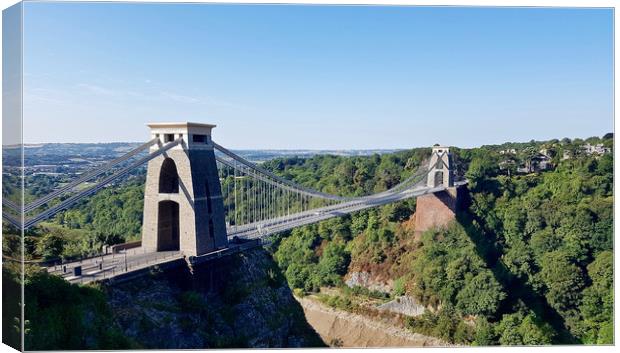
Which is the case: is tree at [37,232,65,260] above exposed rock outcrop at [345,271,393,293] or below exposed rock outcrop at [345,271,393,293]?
above

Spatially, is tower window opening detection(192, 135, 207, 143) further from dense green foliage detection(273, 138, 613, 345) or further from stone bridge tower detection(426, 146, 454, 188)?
stone bridge tower detection(426, 146, 454, 188)

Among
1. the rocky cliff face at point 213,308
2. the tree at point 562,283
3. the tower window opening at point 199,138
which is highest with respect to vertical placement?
the tower window opening at point 199,138

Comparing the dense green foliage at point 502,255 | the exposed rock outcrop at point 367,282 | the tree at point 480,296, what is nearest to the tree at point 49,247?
the dense green foliage at point 502,255

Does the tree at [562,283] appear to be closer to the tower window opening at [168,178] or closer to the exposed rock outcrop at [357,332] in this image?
the exposed rock outcrop at [357,332]

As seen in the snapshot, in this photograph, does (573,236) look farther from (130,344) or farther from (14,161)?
(14,161)

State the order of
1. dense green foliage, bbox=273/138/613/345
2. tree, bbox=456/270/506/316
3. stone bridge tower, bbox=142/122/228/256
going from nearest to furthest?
stone bridge tower, bbox=142/122/228/256 → dense green foliage, bbox=273/138/613/345 → tree, bbox=456/270/506/316

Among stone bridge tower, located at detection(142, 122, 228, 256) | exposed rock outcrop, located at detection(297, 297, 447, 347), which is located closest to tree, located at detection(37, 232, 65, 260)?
stone bridge tower, located at detection(142, 122, 228, 256)
